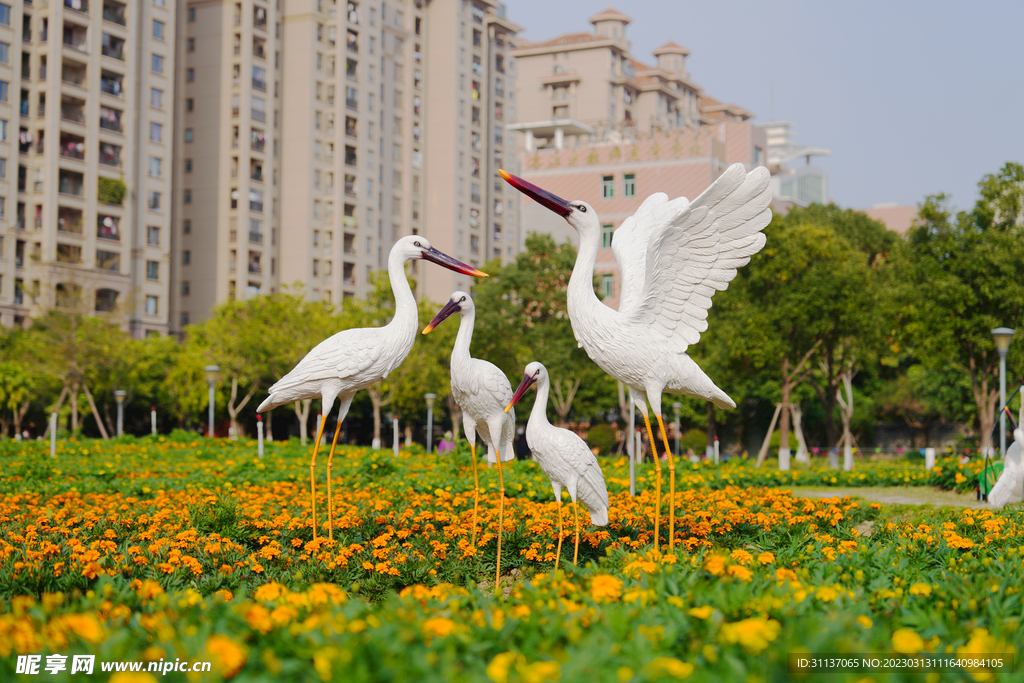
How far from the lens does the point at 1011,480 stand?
36.2ft

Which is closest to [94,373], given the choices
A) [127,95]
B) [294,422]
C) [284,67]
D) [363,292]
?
[294,422]

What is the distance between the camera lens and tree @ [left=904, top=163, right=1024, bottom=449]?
22328 millimetres

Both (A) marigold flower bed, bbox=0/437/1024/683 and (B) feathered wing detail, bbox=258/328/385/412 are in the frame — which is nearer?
(A) marigold flower bed, bbox=0/437/1024/683

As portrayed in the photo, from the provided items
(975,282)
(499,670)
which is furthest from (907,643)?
(975,282)

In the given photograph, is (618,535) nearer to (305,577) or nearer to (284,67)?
(305,577)

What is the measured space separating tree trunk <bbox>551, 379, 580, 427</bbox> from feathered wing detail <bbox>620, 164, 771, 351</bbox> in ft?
86.4

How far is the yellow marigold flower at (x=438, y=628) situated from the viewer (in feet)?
12.6

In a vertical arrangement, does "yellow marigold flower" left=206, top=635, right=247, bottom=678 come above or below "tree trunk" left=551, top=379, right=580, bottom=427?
below

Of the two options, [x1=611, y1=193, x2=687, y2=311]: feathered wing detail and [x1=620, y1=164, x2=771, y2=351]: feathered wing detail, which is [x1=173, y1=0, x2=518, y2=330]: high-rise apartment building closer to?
[x1=611, y1=193, x2=687, y2=311]: feathered wing detail

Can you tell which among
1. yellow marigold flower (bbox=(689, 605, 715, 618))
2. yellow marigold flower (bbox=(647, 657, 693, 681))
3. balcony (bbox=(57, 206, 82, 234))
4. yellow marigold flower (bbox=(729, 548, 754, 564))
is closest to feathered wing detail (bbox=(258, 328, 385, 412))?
yellow marigold flower (bbox=(729, 548, 754, 564))

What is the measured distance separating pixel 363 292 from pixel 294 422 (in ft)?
44.4

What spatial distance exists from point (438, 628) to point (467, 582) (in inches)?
94.0

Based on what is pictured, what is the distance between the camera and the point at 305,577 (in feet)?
23.7

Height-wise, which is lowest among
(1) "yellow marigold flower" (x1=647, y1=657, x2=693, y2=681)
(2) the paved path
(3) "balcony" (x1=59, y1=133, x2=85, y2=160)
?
(2) the paved path
